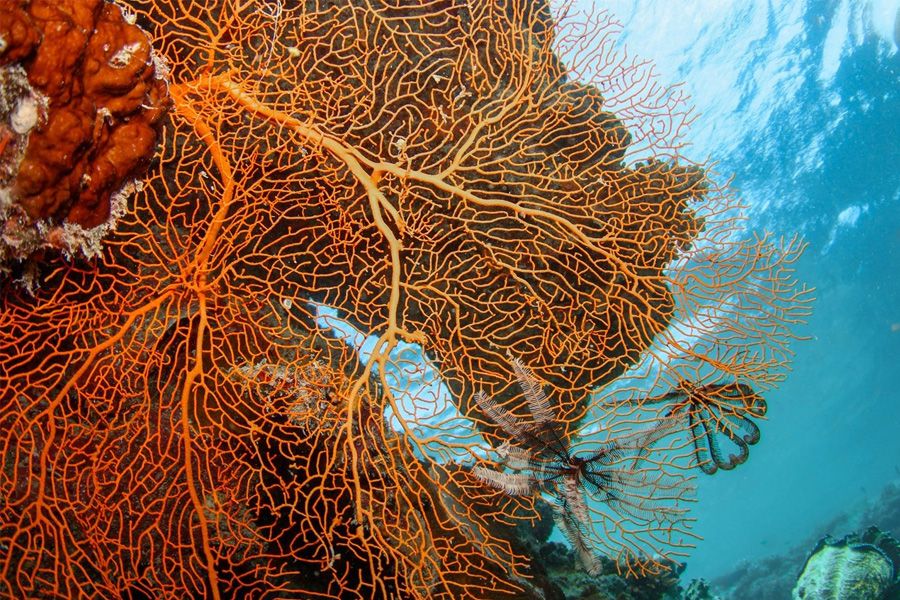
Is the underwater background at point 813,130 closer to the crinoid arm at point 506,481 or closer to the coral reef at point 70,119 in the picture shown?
the crinoid arm at point 506,481

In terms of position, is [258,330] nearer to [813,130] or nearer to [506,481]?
[506,481]

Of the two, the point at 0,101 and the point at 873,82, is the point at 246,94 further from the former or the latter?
the point at 873,82

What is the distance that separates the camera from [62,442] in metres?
3.46

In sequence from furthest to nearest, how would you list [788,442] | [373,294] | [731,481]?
[731,481], [788,442], [373,294]

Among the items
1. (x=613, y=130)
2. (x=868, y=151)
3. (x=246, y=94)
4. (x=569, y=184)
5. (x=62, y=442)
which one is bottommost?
(x=62, y=442)

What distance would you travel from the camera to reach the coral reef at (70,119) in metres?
2.47

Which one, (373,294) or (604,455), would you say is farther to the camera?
(373,294)

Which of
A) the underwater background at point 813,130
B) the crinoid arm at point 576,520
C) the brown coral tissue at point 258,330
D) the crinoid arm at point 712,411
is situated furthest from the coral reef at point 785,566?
the brown coral tissue at point 258,330

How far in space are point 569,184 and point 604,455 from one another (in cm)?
277

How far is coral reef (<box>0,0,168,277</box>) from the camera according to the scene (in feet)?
8.12

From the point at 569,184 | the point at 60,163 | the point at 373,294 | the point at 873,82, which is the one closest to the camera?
the point at 60,163

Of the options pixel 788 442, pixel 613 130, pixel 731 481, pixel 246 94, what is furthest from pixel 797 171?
pixel 731 481

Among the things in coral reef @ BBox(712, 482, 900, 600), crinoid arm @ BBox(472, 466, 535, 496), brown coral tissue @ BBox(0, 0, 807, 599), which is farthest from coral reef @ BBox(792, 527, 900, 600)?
crinoid arm @ BBox(472, 466, 535, 496)

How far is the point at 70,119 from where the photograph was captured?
273cm
